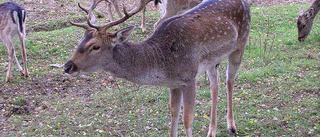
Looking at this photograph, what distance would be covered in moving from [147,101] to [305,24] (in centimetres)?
496

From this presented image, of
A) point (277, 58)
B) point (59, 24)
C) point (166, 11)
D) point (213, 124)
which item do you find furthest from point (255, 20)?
point (213, 124)

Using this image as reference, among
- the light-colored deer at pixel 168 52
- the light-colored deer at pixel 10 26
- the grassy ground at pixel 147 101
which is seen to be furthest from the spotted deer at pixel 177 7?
the light-colored deer at pixel 10 26

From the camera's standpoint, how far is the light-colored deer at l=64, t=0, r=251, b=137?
3562 mm

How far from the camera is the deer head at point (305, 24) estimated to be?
8.40 meters

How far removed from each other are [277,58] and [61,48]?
509 cm

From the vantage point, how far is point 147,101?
19.0 ft

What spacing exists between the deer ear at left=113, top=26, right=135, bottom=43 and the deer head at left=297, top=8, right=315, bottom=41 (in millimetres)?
6136

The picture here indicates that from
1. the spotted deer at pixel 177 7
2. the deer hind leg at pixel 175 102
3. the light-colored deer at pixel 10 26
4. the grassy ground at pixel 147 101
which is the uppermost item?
the spotted deer at pixel 177 7

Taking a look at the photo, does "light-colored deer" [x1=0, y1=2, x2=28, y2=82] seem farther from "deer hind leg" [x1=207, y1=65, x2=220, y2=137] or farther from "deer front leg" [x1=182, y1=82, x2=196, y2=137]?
"deer front leg" [x1=182, y1=82, x2=196, y2=137]

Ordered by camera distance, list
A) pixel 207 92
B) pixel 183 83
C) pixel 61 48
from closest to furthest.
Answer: pixel 183 83 < pixel 207 92 < pixel 61 48

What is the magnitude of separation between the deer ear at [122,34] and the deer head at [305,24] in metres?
6.14

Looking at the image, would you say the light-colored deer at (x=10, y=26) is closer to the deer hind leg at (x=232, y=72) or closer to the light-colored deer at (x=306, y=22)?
the deer hind leg at (x=232, y=72)

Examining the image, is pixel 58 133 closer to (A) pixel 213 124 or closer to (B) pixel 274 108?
(A) pixel 213 124

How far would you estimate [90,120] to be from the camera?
5.26 metres
